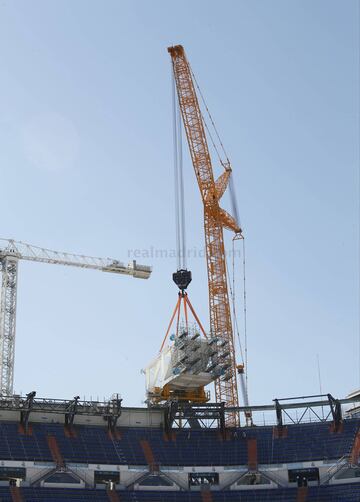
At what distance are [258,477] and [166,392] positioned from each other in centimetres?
2450

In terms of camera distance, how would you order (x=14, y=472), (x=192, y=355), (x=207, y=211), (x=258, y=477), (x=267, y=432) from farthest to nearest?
(x=207, y=211)
(x=192, y=355)
(x=267, y=432)
(x=258, y=477)
(x=14, y=472)

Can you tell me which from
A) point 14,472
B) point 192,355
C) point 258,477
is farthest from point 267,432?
point 14,472

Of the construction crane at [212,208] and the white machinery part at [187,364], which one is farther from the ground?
the construction crane at [212,208]

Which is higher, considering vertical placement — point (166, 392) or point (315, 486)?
point (166, 392)

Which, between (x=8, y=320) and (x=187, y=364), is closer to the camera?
(x=187, y=364)

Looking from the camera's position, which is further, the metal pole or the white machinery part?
the metal pole

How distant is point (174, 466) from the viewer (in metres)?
98.6

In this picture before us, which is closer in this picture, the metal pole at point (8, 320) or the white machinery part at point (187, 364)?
the white machinery part at point (187, 364)

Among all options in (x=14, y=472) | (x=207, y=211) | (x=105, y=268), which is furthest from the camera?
(x=105, y=268)

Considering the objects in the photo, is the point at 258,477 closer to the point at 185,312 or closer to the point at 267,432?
the point at 267,432

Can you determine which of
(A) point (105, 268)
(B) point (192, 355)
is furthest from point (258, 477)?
(A) point (105, 268)

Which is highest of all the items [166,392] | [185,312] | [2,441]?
[185,312]

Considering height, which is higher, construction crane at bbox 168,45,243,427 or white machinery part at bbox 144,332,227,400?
construction crane at bbox 168,45,243,427

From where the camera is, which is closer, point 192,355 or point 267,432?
point 267,432
